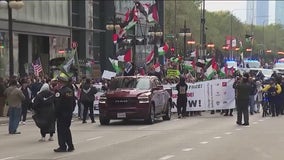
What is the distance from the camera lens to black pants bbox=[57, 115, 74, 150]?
14.4 m

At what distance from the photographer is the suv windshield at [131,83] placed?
2261cm

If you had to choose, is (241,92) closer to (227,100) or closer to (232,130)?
(232,130)

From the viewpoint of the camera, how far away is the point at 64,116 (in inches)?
574

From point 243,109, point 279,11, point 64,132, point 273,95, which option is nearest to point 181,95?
point 273,95

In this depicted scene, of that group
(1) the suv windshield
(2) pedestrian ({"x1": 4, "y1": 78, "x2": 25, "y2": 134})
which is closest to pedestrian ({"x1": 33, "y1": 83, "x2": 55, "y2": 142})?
(2) pedestrian ({"x1": 4, "y1": 78, "x2": 25, "y2": 134})

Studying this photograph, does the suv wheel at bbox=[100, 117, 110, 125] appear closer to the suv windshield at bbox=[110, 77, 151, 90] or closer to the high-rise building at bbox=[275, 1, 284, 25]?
the suv windshield at bbox=[110, 77, 151, 90]

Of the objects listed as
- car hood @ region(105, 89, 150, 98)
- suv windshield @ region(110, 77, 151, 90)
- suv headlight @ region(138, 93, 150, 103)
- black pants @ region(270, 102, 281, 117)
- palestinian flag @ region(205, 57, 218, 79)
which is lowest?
black pants @ region(270, 102, 281, 117)

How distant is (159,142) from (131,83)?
697cm

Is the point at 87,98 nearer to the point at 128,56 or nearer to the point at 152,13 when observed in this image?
the point at 128,56

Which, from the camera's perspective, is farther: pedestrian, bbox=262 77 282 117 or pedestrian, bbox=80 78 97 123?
pedestrian, bbox=262 77 282 117

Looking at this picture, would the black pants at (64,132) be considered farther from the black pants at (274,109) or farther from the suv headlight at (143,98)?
the black pants at (274,109)

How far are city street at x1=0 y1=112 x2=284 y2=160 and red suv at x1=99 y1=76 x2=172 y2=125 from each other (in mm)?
414

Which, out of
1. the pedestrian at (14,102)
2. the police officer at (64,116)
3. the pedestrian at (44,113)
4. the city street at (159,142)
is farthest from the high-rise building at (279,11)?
the police officer at (64,116)

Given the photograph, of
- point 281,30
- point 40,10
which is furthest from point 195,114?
point 281,30
